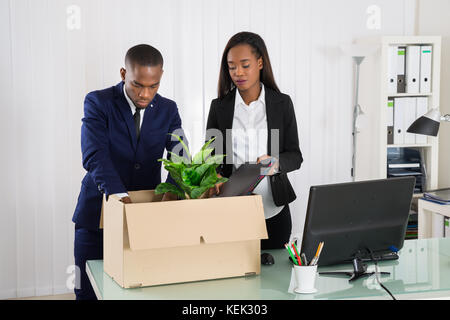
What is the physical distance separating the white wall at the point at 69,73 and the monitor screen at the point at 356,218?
210 centimetres

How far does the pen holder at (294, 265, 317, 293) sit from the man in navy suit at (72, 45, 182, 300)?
0.64m

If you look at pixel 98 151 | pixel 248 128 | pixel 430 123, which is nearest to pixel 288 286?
pixel 98 151

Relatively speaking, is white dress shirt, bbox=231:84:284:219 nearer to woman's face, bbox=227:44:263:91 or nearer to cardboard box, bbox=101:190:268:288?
woman's face, bbox=227:44:263:91

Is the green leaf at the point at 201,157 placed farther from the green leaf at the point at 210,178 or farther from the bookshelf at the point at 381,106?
the bookshelf at the point at 381,106

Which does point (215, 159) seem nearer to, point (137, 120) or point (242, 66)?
point (137, 120)

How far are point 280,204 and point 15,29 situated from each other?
2111mm

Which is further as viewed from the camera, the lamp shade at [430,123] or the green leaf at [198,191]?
the lamp shade at [430,123]

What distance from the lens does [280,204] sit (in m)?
2.20

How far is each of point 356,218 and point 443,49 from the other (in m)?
2.68

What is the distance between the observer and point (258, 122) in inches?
90.6

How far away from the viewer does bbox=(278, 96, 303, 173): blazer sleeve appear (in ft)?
7.04

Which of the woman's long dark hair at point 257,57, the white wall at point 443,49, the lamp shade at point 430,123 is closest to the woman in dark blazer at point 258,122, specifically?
the woman's long dark hair at point 257,57

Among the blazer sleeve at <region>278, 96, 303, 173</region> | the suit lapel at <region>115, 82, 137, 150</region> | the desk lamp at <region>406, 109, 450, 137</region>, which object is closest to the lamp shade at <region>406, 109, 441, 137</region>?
the desk lamp at <region>406, 109, 450, 137</region>

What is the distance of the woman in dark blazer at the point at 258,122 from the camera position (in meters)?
2.21
